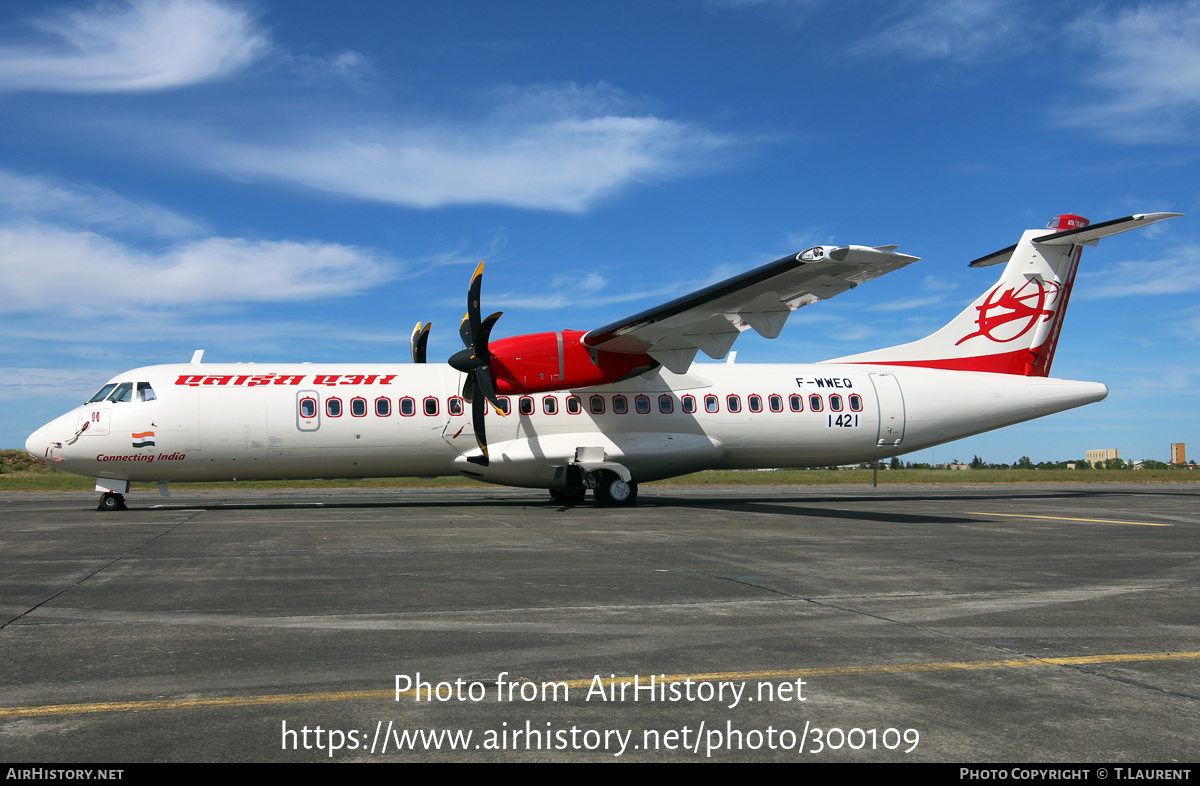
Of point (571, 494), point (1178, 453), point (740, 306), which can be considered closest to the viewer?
point (740, 306)

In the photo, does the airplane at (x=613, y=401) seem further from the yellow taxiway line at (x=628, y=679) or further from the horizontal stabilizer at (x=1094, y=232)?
the yellow taxiway line at (x=628, y=679)

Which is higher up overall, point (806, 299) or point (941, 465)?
point (806, 299)

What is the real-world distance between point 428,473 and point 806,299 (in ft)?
33.2

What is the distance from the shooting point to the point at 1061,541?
12.5 metres

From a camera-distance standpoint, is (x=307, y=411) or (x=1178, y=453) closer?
(x=307, y=411)

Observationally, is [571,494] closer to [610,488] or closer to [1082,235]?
[610,488]

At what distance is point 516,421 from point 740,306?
625cm

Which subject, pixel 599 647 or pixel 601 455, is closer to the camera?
pixel 599 647

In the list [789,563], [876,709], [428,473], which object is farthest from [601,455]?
[876,709]

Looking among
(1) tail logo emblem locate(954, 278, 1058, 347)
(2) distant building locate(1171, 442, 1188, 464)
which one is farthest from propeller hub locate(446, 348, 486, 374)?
(2) distant building locate(1171, 442, 1188, 464)

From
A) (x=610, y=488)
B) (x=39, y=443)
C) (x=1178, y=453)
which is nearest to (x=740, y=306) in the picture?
(x=610, y=488)

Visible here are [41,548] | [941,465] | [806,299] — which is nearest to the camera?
[41,548]

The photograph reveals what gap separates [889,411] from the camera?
22391 millimetres

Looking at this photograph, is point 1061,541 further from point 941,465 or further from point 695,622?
point 941,465
